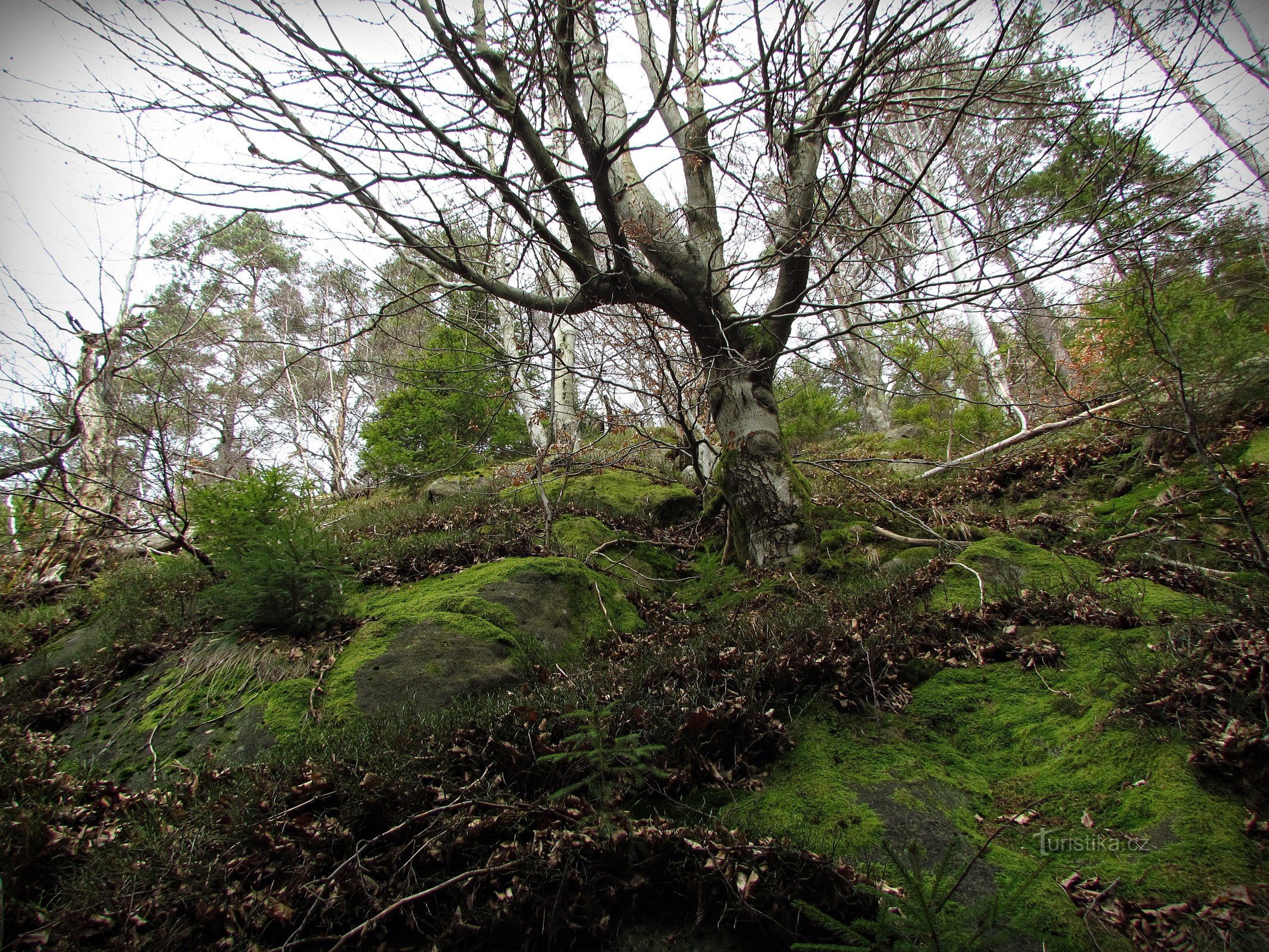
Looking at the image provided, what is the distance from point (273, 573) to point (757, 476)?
4775mm

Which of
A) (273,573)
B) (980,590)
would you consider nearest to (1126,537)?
(980,590)

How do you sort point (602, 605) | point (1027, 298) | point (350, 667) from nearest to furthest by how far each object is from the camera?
1. point (350, 667)
2. point (602, 605)
3. point (1027, 298)

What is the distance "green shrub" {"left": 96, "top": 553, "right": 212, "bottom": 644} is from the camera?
183 inches

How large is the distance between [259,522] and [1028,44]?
7.19 metres

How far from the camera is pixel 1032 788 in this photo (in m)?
2.20

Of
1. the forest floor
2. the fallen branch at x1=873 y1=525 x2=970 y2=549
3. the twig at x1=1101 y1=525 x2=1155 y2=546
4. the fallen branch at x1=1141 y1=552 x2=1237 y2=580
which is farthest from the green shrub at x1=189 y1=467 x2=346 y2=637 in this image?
the twig at x1=1101 y1=525 x2=1155 y2=546

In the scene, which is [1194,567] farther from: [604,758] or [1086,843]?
[604,758]

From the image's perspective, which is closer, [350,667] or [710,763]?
[710,763]

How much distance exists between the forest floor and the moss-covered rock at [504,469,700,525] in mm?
3238

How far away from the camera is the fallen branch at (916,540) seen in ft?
15.8

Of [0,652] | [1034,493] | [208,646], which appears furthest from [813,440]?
[0,652]

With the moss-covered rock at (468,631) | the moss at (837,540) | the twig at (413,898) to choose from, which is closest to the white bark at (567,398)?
the moss-covered rock at (468,631)

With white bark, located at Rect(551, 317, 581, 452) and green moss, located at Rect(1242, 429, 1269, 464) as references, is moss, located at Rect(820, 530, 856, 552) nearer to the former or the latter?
→ green moss, located at Rect(1242, 429, 1269, 464)

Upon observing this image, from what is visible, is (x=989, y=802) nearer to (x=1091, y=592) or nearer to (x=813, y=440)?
(x=1091, y=592)
